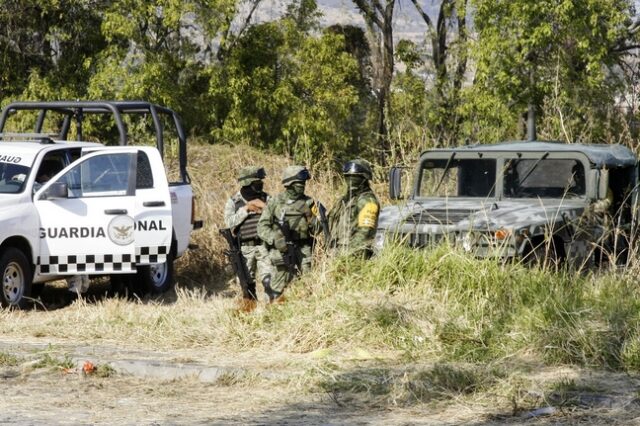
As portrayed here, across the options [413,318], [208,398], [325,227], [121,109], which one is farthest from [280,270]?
[121,109]

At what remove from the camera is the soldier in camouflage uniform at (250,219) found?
11664 millimetres

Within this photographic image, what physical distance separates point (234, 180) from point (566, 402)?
35.2ft

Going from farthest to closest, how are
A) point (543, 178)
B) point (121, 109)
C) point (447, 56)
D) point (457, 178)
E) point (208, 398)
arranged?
1. point (447, 56)
2. point (121, 109)
3. point (457, 178)
4. point (543, 178)
5. point (208, 398)

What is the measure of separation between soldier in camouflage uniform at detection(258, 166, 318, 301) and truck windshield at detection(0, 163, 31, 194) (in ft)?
8.63

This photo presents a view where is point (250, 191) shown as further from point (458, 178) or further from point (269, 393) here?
point (269, 393)

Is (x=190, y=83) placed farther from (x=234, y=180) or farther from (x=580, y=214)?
(x=580, y=214)

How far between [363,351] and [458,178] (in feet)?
13.4

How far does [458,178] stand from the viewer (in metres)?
12.7

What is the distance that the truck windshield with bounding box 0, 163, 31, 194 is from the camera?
12109mm

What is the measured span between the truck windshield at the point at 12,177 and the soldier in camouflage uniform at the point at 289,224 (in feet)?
8.63

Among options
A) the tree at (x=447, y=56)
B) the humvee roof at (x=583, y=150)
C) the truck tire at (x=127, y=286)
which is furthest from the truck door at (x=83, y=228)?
the tree at (x=447, y=56)

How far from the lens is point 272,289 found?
10.7 metres

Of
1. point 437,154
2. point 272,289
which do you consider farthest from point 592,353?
point 437,154

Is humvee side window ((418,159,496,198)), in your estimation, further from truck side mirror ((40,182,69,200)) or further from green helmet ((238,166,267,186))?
truck side mirror ((40,182,69,200))
